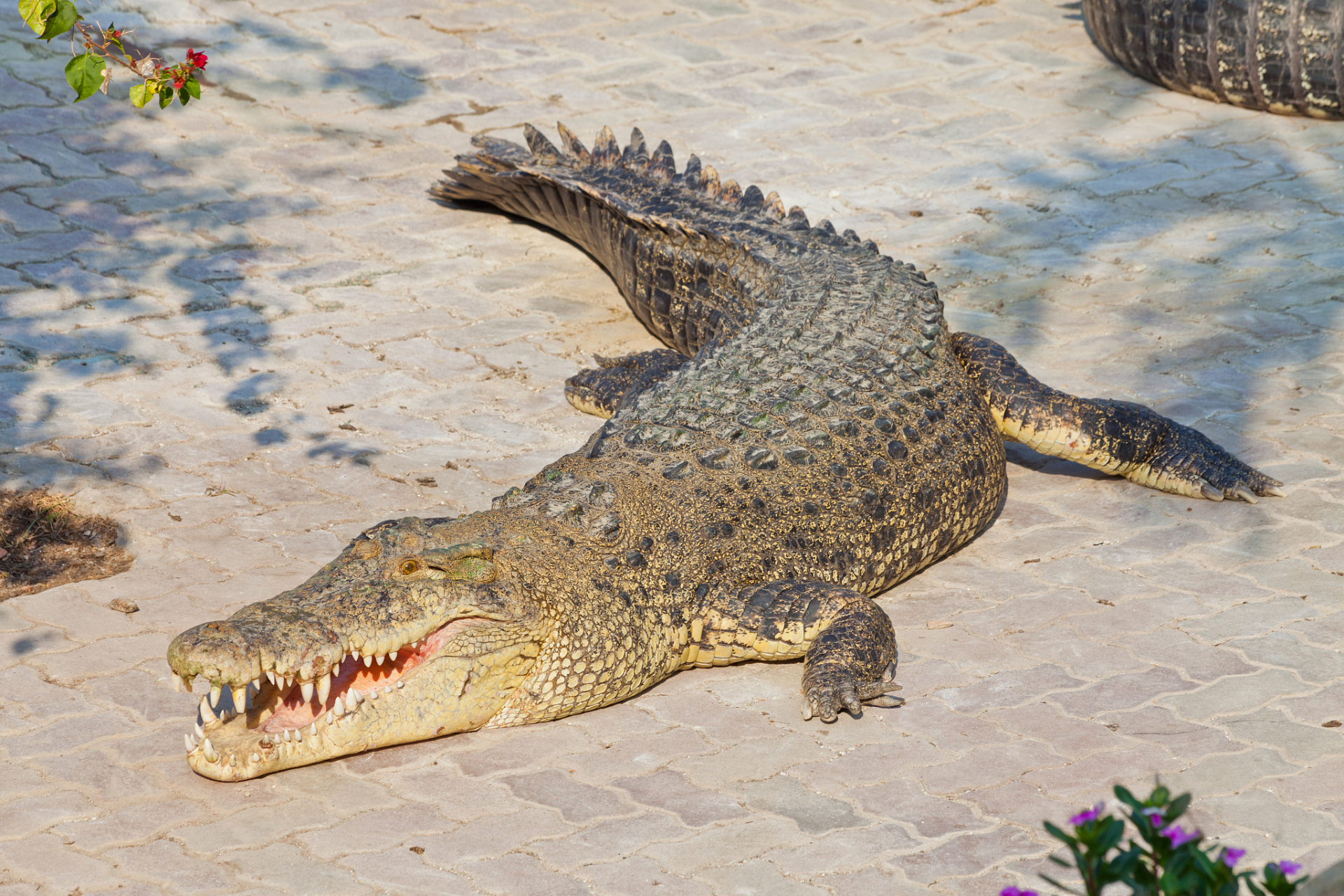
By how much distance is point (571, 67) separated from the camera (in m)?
9.24

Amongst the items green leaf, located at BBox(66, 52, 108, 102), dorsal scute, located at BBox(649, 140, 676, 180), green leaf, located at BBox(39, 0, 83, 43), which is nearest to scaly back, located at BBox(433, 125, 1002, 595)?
dorsal scute, located at BBox(649, 140, 676, 180)

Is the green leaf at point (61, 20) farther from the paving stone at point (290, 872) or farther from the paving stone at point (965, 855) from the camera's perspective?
the paving stone at point (965, 855)

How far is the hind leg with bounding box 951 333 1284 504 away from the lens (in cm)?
505

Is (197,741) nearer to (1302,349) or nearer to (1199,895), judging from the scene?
(1199,895)

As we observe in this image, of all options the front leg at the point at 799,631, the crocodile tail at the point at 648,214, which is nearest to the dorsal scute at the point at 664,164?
the crocodile tail at the point at 648,214

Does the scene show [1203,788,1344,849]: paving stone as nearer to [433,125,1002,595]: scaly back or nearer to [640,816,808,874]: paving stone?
[640,816,808,874]: paving stone

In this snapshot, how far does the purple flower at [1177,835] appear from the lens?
6.04 feet

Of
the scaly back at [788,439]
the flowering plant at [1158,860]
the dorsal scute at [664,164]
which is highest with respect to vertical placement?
the dorsal scute at [664,164]

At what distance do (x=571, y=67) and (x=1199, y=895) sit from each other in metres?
8.30

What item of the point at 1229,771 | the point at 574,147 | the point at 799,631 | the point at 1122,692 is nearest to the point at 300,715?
the point at 799,631

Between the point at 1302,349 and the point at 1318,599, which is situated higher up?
the point at 1302,349

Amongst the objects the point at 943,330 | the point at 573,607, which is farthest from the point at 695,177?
the point at 573,607

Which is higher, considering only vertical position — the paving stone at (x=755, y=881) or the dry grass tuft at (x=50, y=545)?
the dry grass tuft at (x=50, y=545)

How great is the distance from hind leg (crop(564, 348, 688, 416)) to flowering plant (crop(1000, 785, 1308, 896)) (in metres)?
3.80
